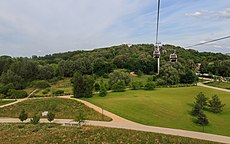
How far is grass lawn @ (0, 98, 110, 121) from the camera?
35.1 metres

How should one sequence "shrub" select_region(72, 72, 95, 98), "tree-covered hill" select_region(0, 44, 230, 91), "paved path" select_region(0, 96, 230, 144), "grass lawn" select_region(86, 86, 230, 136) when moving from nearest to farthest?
"paved path" select_region(0, 96, 230, 144)
"grass lawn" select_region(86, 86, 230, 136)
"shrub" select_region(72, 72, 95, 98)
"tree-covered hill" select_region(0, 44, 230, 91)

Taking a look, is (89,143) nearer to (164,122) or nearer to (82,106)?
(164,122)

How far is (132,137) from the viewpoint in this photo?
2142 centimetres

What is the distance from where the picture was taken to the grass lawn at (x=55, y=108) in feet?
115

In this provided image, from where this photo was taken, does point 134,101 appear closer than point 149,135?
No

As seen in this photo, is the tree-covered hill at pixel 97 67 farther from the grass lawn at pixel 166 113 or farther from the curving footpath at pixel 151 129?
the curving footpath at pixel 151 129

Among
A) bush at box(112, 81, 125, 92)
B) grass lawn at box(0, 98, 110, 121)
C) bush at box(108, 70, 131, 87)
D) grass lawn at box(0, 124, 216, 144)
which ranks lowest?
grass lawn at box(0, 98, 110, 121)

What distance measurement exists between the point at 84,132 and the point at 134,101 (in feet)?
64.5

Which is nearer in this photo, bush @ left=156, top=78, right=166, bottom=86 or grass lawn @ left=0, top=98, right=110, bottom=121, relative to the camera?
→ grass lawn @ left=0, top=98, right=110, bottom=121

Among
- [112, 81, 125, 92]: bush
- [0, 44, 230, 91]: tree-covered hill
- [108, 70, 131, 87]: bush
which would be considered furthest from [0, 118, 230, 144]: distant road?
[0, 44, 230, 91]: tree-covered hill

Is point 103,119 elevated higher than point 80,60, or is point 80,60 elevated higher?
point 80,60

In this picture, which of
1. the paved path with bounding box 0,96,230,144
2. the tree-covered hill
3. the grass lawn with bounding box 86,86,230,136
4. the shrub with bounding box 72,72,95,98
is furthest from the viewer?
the tree-covered hill

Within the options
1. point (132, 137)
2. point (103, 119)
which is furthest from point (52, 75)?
point (132, 137)

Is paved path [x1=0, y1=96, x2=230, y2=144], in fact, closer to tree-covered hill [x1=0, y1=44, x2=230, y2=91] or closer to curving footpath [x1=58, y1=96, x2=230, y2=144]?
curving footpath [x1=58, y1=96, x2=230, y2=144]
